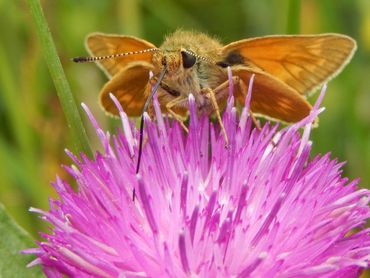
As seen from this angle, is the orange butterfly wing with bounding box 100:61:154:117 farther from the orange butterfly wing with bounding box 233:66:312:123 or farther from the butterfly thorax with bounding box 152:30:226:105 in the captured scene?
the orange butterfly wing with bounding box 233:66:312:123

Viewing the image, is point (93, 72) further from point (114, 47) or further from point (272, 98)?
point (272, 98)

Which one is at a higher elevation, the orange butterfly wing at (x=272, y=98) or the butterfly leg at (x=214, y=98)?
the orange butterfly wing at (x=272, y=98)

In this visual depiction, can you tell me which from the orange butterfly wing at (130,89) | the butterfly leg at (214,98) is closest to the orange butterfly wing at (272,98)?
the butterfly leg at (214,98)

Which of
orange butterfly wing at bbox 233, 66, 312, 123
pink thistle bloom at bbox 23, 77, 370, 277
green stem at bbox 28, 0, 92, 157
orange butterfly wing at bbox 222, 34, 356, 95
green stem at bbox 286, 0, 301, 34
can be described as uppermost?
green stem at bbox 286, 0, 301, 34

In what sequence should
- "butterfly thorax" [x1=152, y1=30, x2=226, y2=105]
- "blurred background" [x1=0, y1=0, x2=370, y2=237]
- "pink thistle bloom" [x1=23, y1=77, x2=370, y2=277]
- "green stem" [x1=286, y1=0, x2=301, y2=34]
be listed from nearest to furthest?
"pink thistle bloom" [x1=23, y1=77, x2=370, y2=277] → "butterfly thorax" [x1=152, y1=30, x2=226, y2=105] → "green stem" [x1=286, y1=0, x2=301, y2=34] → "blurred background" [x1=0, y1=0, x2=370, y2=237]

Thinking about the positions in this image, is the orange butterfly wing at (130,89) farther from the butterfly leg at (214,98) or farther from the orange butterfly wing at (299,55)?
the orange butterfly wing at (299,55)

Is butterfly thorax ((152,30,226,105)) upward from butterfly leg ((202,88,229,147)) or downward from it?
upward

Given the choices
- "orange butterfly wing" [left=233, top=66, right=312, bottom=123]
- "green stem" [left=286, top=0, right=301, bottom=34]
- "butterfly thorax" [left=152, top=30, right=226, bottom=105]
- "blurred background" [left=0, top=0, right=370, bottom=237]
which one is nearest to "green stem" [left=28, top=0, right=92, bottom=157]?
"butterfly thorax" [left=152, top=30, right=226, bottom=105]
